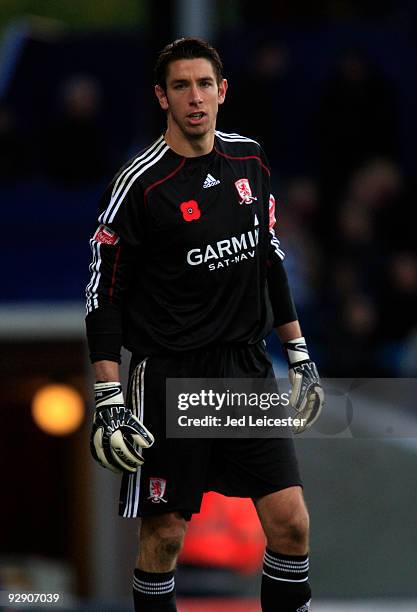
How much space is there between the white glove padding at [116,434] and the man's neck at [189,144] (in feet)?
3.08

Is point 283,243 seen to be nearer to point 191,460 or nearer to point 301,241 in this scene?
point 301,241

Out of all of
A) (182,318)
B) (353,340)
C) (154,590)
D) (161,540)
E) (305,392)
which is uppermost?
(353,340)

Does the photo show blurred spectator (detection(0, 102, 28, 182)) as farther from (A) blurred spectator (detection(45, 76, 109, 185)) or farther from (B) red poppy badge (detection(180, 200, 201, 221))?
(B) red poppy badge (detection(180, 200, 201, 221))

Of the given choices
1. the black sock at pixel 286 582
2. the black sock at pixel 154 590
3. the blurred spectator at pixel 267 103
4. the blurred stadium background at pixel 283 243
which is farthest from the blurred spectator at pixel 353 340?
the black sock at pixel 154 590

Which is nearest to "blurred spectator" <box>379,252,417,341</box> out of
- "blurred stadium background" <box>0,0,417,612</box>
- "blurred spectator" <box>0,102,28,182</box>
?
"blurred stadium background" <box>0,0,417,612</box>

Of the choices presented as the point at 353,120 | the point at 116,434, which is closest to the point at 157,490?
the point at 116,434

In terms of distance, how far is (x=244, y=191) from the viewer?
579 centimetres

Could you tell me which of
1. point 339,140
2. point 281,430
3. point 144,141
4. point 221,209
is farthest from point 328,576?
point 144,141

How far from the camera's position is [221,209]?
5.72 m

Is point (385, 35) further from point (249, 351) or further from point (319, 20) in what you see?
point (249, 351)

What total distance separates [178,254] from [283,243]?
4874mm

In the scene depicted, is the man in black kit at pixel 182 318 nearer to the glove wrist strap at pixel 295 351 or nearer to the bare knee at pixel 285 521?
the bare knee at pixel 285 521

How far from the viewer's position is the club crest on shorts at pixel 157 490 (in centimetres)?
572

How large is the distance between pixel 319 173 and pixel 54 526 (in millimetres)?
3685
